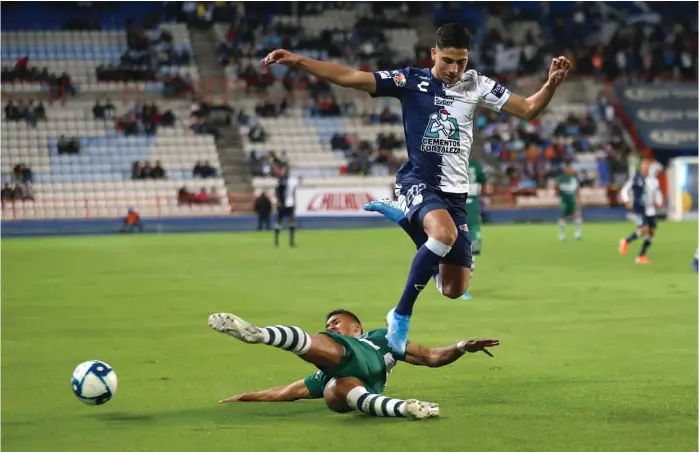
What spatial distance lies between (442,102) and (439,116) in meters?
0.12

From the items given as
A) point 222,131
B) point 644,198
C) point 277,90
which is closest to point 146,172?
point 222,131

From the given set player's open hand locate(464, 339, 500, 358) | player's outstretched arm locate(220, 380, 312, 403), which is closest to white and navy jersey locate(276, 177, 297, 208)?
player's outstretched arm locate(220, 380, 312, 403)

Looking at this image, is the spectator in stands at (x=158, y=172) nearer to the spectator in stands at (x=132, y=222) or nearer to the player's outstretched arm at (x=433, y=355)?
the spectator in stands at (x=132, y=222)

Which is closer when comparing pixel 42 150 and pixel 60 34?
pixel 42 150

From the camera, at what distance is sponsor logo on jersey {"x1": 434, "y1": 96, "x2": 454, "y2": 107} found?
31.6ft


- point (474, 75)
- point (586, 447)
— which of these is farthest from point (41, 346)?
point (586, 447)

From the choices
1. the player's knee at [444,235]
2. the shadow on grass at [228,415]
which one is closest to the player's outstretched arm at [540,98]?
the player's knee at [444,235]

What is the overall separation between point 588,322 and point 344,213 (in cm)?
2694

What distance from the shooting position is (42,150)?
43625mm

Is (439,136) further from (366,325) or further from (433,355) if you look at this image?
(366,325)

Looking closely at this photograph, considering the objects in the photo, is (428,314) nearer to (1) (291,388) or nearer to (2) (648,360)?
(2) (648,360)

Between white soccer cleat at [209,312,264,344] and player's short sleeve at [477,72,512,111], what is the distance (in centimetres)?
302

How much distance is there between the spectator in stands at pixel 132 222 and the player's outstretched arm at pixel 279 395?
1237 inches

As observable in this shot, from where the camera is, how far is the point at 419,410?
308 inches
